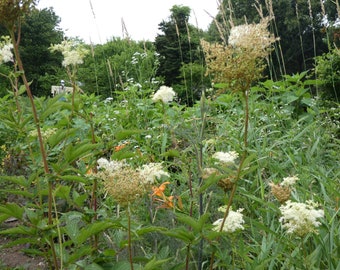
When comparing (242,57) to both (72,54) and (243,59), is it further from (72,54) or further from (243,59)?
(72,54)

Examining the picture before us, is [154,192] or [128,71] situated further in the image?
[128,71]

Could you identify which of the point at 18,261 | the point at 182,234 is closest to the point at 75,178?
the point at 182,234

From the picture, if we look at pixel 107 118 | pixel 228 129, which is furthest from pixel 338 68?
pixel 107 118

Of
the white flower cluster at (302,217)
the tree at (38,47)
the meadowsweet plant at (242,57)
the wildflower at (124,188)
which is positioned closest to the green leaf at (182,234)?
the wildflower at (124,188)

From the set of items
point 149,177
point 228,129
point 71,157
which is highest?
point 71,157

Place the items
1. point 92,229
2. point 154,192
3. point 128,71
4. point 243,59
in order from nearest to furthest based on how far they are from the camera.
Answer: point 243,59 → point 92,229 → point 154,192 → point 128,71

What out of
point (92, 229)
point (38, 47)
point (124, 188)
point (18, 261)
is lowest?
point (18, 261)

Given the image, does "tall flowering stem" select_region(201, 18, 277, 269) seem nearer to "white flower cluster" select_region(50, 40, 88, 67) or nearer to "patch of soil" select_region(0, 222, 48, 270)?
"white flower cluster" select_region(50, 40, 88, 67)

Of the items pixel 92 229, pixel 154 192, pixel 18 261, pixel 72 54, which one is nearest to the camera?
pixel 92 229

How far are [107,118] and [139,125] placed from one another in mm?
418

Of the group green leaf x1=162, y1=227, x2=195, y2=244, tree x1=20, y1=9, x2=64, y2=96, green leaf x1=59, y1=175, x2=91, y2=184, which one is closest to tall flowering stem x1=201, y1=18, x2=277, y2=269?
green leaf x1=162, y1=227, x2=195, y2=244

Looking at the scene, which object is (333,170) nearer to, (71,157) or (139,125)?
(139,125)

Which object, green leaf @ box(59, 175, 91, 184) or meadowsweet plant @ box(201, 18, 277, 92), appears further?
green leaf @ box(59, 175, 91, 184)

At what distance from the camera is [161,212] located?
9.65ft
